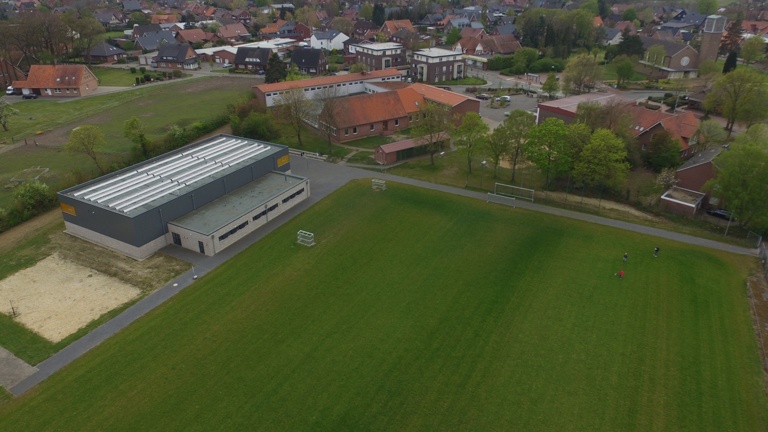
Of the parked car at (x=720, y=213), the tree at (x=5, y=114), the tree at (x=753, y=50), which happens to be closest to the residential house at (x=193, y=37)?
the tree at (x=5, y=114)

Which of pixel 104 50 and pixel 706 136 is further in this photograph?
pixel 104 50

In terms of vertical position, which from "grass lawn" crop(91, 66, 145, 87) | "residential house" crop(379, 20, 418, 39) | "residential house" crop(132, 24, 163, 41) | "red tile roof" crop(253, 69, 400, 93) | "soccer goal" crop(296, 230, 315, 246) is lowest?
"soccer goal" crop(296, 230, 315, 246)

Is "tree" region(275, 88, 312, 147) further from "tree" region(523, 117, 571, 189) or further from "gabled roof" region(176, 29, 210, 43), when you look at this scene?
"gabled roof" region(176, 29, 210, 43)

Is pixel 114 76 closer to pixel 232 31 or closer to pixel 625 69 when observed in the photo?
pixel 232 31

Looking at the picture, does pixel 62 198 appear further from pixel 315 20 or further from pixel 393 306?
pixel 315 20

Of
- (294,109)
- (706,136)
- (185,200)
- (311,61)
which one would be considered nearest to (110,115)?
(294,109)

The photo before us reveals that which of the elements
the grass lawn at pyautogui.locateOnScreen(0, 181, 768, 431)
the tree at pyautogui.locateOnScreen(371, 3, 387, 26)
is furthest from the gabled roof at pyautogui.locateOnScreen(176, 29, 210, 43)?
the grass lawn at pyautogui.locateOnScreen(0, 181, 768, 431)

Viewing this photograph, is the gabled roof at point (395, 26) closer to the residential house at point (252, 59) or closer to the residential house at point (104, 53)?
the residential house at point (252, 59)
